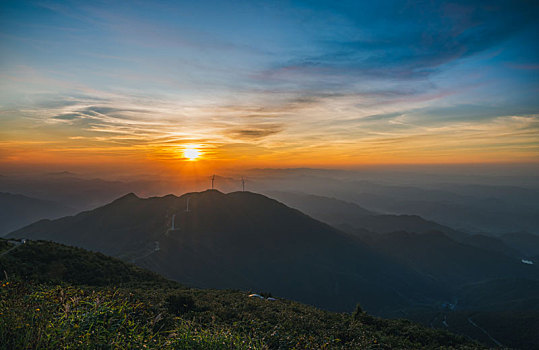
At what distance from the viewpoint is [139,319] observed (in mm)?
11492

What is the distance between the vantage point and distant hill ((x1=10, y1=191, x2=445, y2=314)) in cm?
14488

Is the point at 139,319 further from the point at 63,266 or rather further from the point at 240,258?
the point at 240,258

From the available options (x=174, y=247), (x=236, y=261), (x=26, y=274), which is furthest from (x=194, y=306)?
(x=236, y=261)

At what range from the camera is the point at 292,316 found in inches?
770

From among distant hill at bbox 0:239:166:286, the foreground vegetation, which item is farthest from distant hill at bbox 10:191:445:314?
the foreground vegetation

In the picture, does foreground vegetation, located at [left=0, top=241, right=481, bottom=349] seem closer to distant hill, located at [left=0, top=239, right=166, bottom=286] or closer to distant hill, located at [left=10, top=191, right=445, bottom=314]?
distant hill, located at [left=0, top=239, right=166, bottom=286]

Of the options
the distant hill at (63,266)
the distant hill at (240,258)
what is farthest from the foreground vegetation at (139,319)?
the distant hill at (240,258)

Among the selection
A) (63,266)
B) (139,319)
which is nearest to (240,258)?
(63,266)

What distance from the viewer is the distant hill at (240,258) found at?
144875 millimetres

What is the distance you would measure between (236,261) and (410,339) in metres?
159

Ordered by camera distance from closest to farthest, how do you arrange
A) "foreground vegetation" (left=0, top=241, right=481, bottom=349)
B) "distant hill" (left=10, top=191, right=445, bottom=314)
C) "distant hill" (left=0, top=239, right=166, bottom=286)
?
"foreground vegetation" (left=0, top=241, right=481, bottom=349) → "distant hill" (left=0, top=239, right=166, bottom=286) → "distant hill" (left=10, top=191, right=445, bottom=314)

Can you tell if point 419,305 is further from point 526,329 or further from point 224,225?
point 224,225

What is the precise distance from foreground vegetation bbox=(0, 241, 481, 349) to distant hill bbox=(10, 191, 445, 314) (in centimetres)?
9919

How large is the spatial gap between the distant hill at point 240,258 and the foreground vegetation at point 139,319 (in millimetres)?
99190
